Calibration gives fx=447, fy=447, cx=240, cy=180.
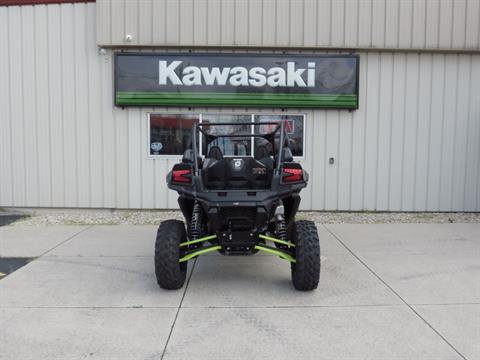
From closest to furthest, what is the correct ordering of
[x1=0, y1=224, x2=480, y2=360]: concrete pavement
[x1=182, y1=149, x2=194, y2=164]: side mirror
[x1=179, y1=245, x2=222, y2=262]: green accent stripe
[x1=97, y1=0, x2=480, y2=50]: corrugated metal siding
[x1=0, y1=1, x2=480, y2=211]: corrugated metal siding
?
[x1=0, y1=224, x2=480, y2=360]: concrete pavement
[x1=179, y1=245, x2=222, y2=262]: green accent stripe
[x1=182, y1=149, x2=194, y2=164]: side mirror
[x1=97, y1=0, x2=480, y2=50]: corrugated metal siding
[x1=0, y1=1, x2=480, y2=211]: corrugated metal siding

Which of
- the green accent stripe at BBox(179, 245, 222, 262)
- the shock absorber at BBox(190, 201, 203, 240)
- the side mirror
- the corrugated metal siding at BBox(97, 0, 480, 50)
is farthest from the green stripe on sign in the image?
the green accent stripe at BBox(179, 245, 222, 262)

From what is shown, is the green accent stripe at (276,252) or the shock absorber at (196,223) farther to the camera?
the shock absorber at (196,223)

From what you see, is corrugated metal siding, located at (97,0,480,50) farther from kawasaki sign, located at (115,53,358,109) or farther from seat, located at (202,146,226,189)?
seat, located at (202,146,226,189)

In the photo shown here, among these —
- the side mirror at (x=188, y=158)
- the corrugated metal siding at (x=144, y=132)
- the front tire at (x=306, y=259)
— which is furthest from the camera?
the corrugated metal siding at (x=144, y=132)

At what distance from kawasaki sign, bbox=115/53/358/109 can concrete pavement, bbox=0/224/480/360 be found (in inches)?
150

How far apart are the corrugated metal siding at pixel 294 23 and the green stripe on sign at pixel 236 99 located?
1.02 metres

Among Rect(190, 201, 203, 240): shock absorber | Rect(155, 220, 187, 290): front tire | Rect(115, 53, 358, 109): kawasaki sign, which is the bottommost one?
Rect(155, 220, 187, 290): front tire

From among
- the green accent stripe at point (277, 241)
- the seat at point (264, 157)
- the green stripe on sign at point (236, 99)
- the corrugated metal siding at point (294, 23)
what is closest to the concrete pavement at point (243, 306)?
the green accent stripe at point (277, 241)

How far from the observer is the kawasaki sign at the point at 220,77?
30.8 feet

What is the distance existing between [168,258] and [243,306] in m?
0.88

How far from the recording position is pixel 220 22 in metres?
9.20

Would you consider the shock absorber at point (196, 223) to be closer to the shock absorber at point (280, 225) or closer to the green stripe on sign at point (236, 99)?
the shock absorber at point (280, 225)

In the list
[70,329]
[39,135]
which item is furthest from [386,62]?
[70,329]

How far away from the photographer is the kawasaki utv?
448 cm
